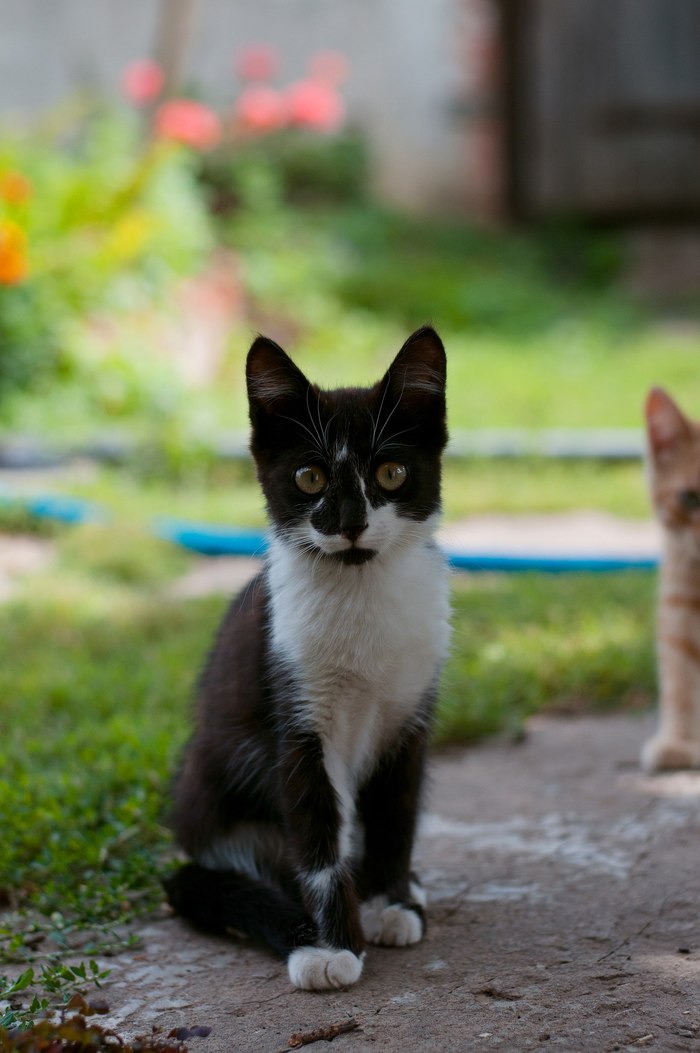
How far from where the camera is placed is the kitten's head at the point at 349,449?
2453 mm

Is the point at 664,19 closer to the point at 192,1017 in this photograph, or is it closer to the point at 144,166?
the point at 144,166

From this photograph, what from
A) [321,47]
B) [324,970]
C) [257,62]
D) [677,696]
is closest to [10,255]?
[677,696]

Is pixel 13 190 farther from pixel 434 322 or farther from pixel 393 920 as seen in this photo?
pixel 393 920

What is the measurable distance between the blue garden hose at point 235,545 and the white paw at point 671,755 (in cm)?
209

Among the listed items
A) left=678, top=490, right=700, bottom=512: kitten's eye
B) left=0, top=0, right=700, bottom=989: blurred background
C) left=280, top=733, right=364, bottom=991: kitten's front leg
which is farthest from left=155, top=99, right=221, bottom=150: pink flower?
left=280, top=733, right=364, bottom=991: kitten's front leg

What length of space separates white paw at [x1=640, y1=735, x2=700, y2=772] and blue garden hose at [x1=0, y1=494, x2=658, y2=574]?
209 cm

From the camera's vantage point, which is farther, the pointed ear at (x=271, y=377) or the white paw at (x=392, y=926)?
the white paw at (x=392, y=926)

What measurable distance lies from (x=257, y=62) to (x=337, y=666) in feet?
34.0

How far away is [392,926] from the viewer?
8.56 ft

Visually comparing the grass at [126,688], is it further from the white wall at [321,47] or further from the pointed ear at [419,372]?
the white wall at [321,47]

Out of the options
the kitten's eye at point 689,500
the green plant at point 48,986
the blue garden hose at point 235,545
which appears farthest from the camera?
the blue garden hose at point 235,545

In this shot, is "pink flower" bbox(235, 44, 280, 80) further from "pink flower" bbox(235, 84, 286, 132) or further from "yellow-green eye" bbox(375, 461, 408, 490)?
"yellow-green eye" bbox(375, 461, 408, 490)

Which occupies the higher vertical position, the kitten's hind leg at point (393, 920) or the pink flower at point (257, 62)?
the pink flower at point (257, 62)

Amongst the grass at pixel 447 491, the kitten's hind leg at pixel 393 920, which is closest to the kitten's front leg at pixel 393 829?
the kitten's hind leg at pixel 393 920
